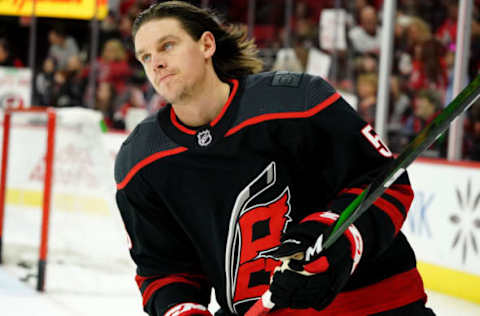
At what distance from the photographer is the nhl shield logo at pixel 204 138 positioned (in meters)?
1.30

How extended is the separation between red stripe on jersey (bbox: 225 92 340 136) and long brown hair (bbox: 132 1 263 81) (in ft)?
0.52

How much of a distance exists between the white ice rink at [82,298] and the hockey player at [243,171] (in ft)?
5.33

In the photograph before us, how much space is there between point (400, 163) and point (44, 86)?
18.5 ft

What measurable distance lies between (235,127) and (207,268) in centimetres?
28

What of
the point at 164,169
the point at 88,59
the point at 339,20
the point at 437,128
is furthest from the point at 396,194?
the point at 88,59

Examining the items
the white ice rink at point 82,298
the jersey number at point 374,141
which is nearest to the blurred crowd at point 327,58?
the white ice rink at point 82,298

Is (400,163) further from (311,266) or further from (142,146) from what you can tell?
(142,146)

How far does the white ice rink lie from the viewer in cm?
289

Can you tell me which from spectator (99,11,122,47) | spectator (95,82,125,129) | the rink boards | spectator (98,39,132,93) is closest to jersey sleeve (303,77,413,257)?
the rink boards

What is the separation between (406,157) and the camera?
1.00 meters

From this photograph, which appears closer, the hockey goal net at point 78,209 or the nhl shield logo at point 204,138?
the nhl shield logo at point 204,138

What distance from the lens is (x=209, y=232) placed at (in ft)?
4.34

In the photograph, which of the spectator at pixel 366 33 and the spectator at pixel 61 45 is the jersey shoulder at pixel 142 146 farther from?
the spectator at pixel 61 45

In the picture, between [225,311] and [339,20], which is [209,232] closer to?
[225,311]
